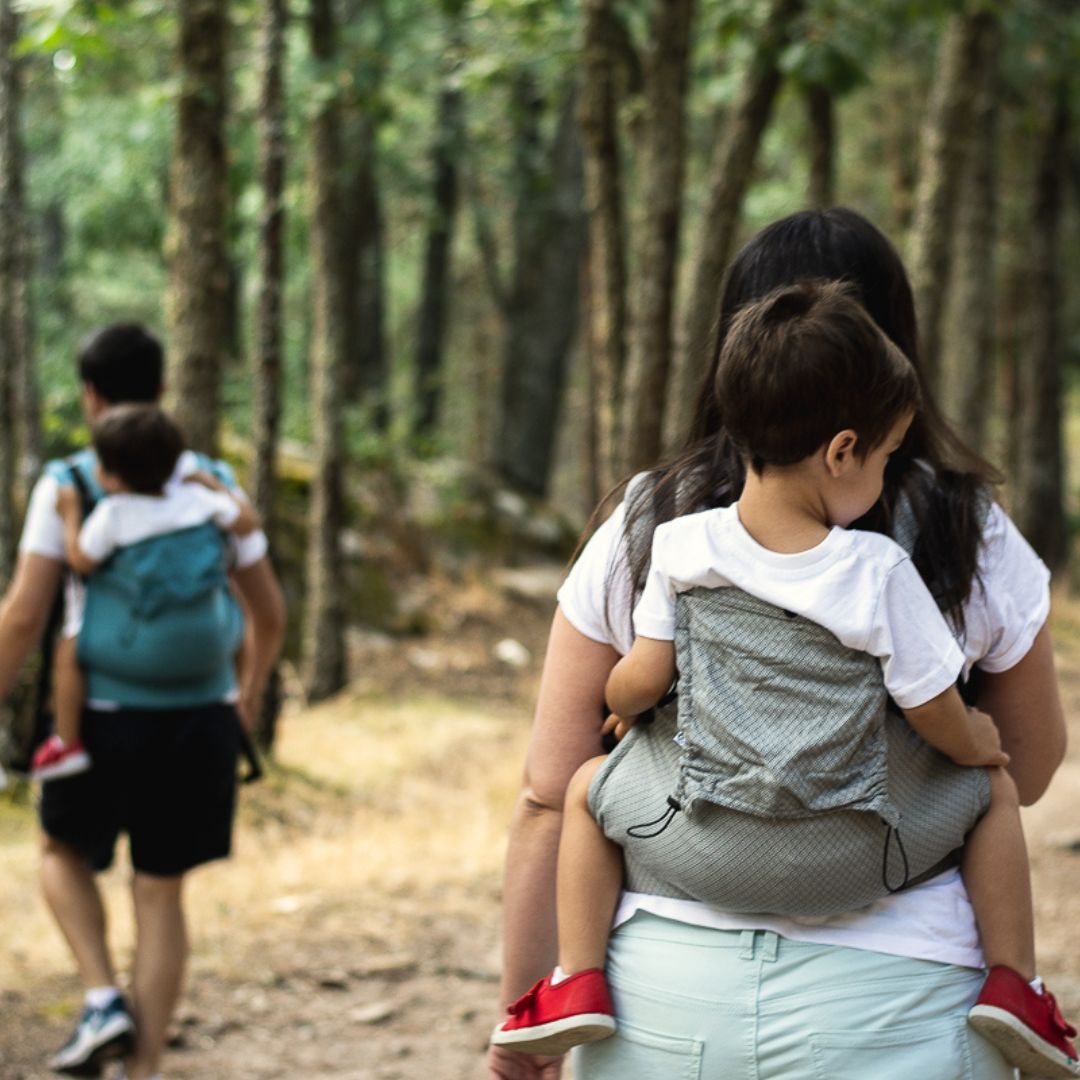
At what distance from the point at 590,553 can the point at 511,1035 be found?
0.72 meters

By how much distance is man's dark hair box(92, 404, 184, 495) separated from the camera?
4.71 metres

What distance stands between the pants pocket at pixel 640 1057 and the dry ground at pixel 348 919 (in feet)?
11.0

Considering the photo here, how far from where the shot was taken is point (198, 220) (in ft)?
28.1

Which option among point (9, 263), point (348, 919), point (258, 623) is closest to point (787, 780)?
point (258, 623)

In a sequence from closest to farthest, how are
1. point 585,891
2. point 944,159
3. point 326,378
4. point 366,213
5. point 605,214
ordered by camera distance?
point 585,891 < point 944,159 < point 605,214 < point 326,378 < point 366,213

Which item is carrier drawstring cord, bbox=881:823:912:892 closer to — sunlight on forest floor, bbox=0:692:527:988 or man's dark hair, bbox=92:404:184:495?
man's dark hair, bbox=92:404:184:495

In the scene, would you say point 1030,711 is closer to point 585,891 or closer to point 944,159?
point 585,891

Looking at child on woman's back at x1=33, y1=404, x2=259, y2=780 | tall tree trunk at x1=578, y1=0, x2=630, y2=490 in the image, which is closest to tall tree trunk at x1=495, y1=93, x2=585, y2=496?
tall tree trunk at x1=578, y1=0, x2=630, y2=490

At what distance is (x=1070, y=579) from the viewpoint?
19.4 metres

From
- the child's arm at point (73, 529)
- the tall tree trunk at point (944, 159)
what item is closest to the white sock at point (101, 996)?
the child's arm at point (73, 529)

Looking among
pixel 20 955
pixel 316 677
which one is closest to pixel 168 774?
pixel 20 955

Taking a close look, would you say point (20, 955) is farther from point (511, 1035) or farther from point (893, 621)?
point (893, 621)

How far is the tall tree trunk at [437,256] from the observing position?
2039cm

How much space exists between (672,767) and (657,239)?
8.12m
